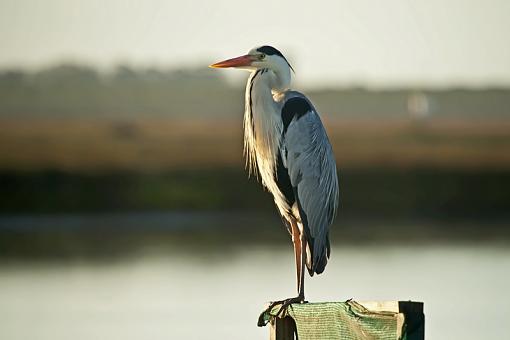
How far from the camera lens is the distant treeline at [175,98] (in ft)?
147

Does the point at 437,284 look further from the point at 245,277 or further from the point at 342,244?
the point at 342,244

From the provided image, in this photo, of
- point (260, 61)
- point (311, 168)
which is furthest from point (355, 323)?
point (260, 61)

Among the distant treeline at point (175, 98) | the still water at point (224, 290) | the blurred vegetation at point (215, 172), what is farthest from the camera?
the distant treeline at point (175, 98)

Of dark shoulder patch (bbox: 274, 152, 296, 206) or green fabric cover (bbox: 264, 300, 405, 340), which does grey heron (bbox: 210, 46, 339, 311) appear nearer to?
dark shoulder patch (bbox: 274, 152, 296, 206)

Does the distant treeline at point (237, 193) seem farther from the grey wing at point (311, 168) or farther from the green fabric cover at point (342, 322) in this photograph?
the green fabric cover at point (342, 322)

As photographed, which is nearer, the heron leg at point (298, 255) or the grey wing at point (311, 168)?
the heron leg at point (298, 255)

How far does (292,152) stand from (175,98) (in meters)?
39.1

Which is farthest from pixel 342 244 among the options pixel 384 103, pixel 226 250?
pixel 384 103

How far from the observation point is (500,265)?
19.8 m

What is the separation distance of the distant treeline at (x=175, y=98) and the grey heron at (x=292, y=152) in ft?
101

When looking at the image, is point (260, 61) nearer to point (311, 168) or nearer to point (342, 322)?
point (311, 168)

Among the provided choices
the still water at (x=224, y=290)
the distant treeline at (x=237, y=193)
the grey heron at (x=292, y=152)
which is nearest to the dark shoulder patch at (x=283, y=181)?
the grey heron at (x=292, y=152)

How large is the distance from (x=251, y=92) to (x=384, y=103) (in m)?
36.5

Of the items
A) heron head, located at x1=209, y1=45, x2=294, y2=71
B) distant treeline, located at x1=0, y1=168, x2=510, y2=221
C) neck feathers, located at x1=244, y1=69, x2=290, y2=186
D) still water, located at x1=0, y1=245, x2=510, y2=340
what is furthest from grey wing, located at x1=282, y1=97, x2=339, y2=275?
distant treeline, located at x1=0, y1=168, x2=510, y2=221
